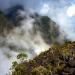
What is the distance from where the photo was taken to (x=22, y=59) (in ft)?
536

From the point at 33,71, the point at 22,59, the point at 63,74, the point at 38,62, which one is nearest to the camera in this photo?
the point at 63,74

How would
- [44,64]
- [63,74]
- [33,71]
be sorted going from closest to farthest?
1. [63,74]
2. [33,71]
3. [44,64]

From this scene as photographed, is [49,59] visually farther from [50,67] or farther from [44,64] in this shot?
[50,67]

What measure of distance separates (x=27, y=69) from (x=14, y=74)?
8673mm

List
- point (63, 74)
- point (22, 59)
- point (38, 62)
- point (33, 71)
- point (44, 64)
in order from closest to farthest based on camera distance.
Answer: point (63, 74) < point (33, 71) < point (44, 64) < point (38, 62) < point (22, 59)

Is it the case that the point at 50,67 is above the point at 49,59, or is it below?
below

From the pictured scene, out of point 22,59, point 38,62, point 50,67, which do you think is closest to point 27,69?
point 38,62

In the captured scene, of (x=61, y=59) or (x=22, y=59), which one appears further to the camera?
(x=22, y=59)

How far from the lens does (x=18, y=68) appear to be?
139 m

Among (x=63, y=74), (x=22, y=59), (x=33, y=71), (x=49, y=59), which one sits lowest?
(x=63, y=74)

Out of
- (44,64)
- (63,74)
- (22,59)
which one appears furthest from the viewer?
(22,59)

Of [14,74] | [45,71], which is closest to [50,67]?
[45,71]

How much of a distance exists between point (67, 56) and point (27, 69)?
2050 cm

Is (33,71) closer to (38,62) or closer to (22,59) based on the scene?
(38,62)
